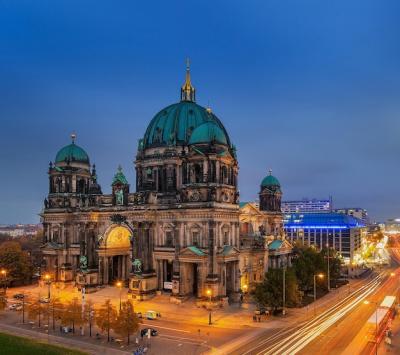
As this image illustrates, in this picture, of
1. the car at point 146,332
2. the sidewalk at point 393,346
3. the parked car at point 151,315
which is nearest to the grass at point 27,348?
the car at point 146,332

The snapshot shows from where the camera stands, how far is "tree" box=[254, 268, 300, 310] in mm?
71938

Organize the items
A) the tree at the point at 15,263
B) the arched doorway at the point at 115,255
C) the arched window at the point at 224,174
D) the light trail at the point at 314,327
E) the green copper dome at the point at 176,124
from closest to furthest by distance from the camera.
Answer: the light trail at the point at 314,327 → the arched window at the point at 224,174 → the arched doorway at the point at 115,255 → the green copper dome at the point at 176,124 → the tree at the point at 15,263

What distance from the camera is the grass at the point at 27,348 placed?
169ft

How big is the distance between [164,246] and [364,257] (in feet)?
431

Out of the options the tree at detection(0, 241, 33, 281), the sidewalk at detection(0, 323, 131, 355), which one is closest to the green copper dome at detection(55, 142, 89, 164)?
the tree at detection(0, 241, 33, 281)

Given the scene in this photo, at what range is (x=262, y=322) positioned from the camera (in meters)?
69.5

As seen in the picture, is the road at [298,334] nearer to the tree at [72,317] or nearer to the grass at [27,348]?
the grass at [27,348]

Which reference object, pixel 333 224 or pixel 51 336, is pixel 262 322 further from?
pixel 333 224

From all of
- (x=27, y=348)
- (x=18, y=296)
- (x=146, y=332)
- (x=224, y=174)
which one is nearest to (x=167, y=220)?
(x=224, y=174)

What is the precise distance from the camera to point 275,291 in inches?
2852

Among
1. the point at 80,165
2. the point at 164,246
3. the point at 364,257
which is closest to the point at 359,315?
Result: the point at 164,246

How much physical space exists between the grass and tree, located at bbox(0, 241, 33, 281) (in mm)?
50842

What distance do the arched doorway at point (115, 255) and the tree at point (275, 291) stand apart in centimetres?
3640

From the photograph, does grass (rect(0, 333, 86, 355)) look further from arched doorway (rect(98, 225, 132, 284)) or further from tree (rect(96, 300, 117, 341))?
arched doorway (rect(98, 225, 132, 284))
